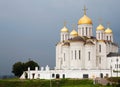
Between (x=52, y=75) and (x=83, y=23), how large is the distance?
520 inches

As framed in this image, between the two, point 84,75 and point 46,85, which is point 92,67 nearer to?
point 84,75

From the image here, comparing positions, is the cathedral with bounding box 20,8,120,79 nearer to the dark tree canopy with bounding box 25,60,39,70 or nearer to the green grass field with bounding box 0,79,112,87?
the dark tree canopy with bounding box 25,60,39,70

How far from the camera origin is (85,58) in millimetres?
87938

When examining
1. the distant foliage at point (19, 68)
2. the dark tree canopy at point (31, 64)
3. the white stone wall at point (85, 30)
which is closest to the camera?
the white stone wall at point (85, 30)

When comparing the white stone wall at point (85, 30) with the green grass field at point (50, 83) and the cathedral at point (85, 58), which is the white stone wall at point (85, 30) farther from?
the green grass field at point (50, 83)

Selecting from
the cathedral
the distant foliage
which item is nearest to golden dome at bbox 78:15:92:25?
the cathedral

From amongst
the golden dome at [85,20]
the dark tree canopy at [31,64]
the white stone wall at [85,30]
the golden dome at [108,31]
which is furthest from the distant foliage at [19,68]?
the golden dome at [108,31]

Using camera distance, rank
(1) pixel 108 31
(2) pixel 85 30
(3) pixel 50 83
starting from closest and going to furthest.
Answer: (3) pixel 50 83
(2) pixel 85 30
(1) pixel 108 31

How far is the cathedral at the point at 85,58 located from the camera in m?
84.8

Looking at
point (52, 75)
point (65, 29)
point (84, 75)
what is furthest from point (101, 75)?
point (65, 29)

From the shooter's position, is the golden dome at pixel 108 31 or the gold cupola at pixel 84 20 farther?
the golden dome at pixel 108 31

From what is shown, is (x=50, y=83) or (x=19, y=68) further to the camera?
(x=19, y=68)

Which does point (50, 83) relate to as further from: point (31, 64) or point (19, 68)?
point (31, 64)

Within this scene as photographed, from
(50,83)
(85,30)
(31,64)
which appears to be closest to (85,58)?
(85,30)
